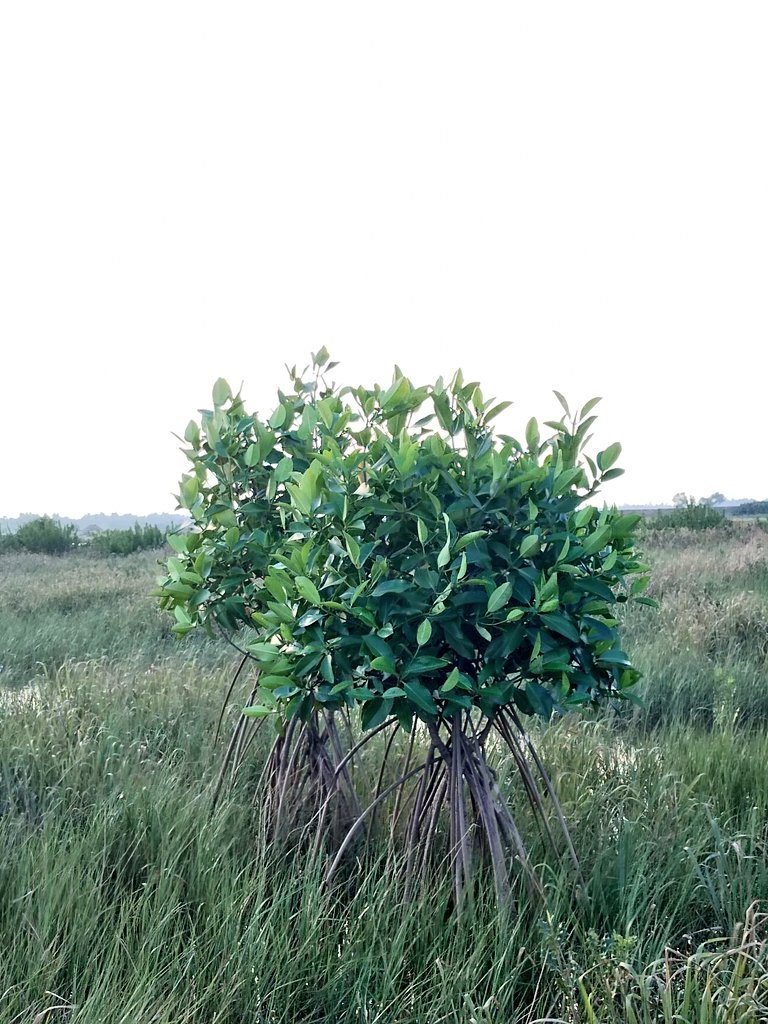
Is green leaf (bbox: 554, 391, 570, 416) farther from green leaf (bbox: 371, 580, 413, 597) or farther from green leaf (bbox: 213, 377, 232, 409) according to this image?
green leaf (bbox: 213, 377, 232, 409)

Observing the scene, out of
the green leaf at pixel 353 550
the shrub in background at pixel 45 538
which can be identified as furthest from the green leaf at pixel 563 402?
the shrub in background at pixel 45 538

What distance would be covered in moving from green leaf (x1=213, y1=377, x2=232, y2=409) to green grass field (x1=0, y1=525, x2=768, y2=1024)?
155cm

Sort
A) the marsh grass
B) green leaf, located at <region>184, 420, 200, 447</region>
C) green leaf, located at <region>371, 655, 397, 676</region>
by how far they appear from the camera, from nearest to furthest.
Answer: green leaf, located at <region>371, 655, 397, 676</region> < green leaf, located at <region>184, 420, 200, 447</region> < the marsh grass

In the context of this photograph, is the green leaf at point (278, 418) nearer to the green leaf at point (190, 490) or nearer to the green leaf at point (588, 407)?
the green leaf at point (190, 490)

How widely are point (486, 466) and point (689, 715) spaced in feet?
13.7

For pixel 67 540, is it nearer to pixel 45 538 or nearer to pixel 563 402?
pixel 45 538

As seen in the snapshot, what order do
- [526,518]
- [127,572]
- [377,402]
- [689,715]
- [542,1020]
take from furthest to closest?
1. [127,572]
2. [689,715]
3. [377,402]
4. [526,518]
5. [542,1020]

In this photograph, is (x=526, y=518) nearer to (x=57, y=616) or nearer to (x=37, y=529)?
(x=57, y=616)

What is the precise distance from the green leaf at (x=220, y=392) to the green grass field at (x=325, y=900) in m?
1.55

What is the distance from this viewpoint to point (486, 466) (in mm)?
2668

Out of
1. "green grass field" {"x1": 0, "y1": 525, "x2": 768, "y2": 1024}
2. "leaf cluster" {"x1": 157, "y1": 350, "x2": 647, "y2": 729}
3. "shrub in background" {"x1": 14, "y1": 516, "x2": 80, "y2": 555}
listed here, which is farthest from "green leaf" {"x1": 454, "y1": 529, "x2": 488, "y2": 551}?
"shrub in background" {"x1": 14, "y1": 516, "x2": 80, "y2": 555}

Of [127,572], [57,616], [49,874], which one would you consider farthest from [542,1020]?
[127,572]

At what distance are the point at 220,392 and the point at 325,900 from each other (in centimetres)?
194

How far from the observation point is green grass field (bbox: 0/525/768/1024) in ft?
7.30
